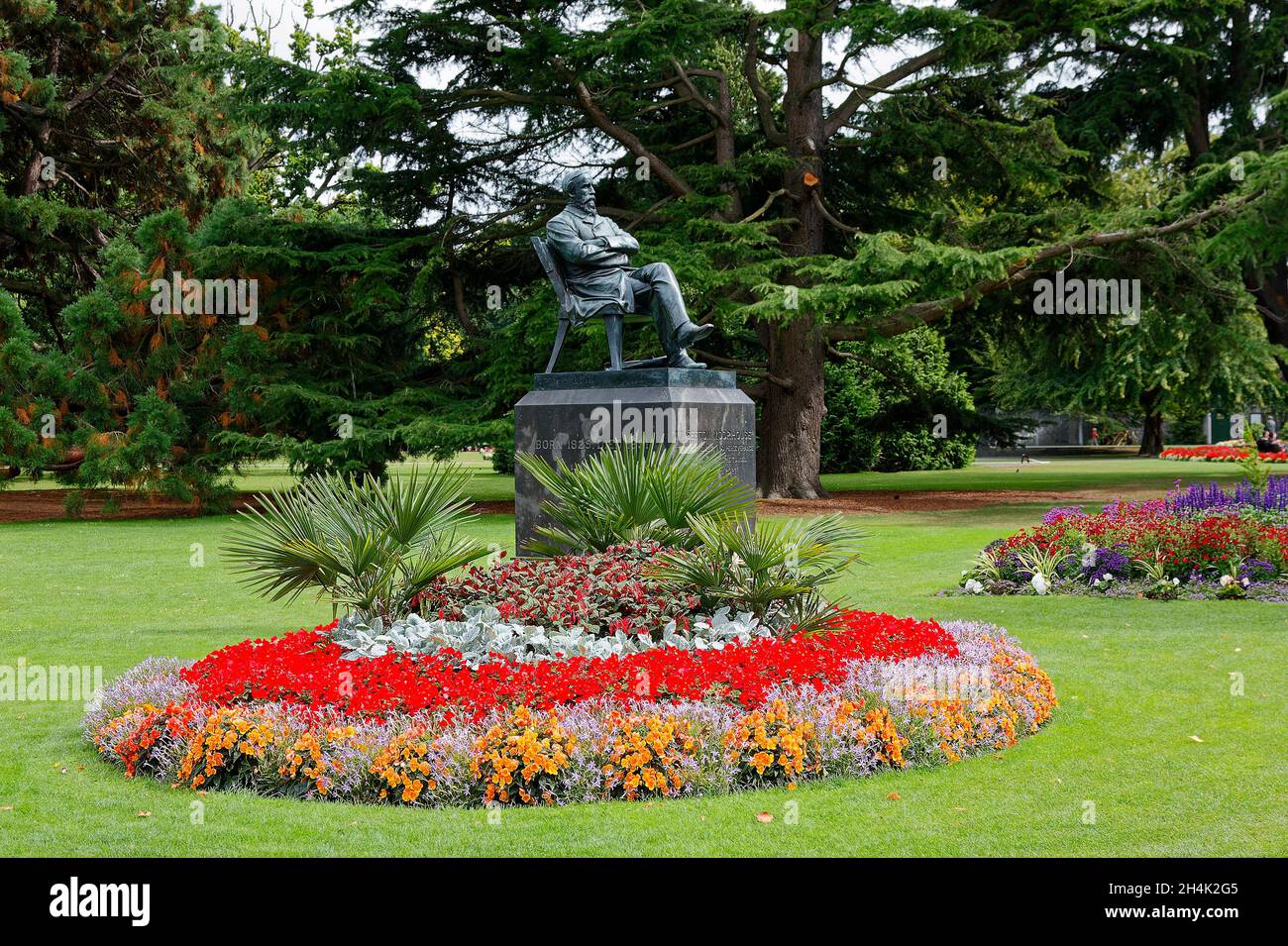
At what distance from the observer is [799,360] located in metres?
23.6

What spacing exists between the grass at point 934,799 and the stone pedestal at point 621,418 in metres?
2.62

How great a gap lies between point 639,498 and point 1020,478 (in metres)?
25.9

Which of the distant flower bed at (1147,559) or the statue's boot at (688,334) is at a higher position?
the statue's boot at (688,334)

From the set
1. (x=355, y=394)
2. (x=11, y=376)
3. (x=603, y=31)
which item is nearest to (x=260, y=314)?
(x=355, y=394)

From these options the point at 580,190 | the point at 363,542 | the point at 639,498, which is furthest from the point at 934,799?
the point at 580,190

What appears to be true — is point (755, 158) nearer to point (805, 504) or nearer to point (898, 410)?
point (805, 504)

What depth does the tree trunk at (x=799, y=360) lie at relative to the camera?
23.4 m

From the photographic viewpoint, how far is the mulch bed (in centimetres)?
2198

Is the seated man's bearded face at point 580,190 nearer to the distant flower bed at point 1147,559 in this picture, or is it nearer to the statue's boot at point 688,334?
the statue's boot at point 688,334

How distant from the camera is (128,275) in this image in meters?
22.8

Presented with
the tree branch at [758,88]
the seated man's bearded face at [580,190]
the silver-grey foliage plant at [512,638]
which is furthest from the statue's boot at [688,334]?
the tree branch at [758,88]
